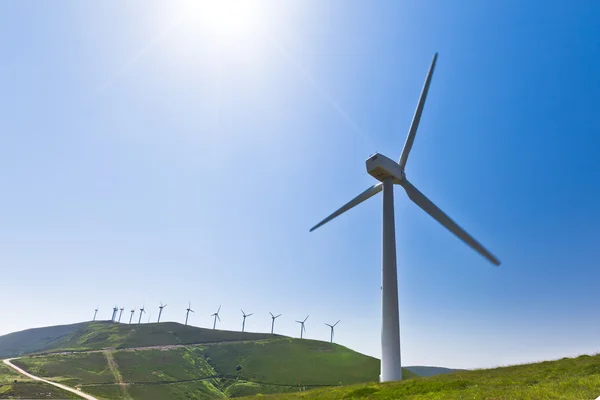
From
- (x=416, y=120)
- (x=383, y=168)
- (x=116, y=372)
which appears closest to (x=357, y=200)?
(x=383, y=168)

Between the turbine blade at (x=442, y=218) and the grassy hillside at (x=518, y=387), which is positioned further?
the turbine blade at (x=442, y=218)

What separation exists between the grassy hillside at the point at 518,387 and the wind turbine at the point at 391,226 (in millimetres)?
7684

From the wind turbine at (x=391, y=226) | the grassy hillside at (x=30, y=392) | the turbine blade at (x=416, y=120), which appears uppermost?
the turbine blade at (x=416, y=120)

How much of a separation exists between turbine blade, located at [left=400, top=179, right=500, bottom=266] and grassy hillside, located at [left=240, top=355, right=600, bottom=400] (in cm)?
1511

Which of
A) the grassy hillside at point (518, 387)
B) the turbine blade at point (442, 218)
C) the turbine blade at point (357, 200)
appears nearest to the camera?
the grassy hillside at point (518, 387)

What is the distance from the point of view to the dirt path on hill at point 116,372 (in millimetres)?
120475

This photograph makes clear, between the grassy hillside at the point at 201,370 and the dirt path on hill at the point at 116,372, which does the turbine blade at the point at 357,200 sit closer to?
the grassy hillside at the point at 201,370

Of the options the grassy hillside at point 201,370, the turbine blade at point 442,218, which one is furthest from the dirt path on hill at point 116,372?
the turbine blade at point 442,218

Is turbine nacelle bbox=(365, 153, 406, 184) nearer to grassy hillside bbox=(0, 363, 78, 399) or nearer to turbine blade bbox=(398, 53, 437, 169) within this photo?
turbine blade bbox=(398, 53, 437, 169)

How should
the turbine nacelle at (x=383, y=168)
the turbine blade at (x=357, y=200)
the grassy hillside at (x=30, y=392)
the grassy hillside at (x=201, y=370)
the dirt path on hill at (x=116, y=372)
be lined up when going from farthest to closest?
1. the grassy hillside at (x=201, y=370)
2. the dirt path on hill at (x=116, y=372)
3. the grassy hillside at (x=30, y=392)
4. the turbine blade at (x=357, y=200)
5. the turbine nacelle at (x=383, y=168)

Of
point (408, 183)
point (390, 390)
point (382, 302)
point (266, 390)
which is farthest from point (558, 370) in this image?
point (266, 390)

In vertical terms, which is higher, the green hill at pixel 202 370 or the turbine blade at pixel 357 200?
the turbine blade at pixel 357 200

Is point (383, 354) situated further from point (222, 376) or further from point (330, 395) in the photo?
point (222, 376)

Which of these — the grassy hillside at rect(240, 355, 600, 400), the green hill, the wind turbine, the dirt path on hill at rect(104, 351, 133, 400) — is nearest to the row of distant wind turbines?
the wind turbine
